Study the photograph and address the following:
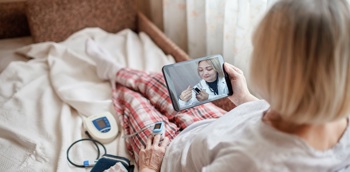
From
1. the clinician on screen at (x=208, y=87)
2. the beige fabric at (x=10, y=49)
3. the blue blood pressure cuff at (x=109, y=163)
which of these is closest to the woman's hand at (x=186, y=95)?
the clinician on screen at (x=208, y=87)

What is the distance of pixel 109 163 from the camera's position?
37.6 inches

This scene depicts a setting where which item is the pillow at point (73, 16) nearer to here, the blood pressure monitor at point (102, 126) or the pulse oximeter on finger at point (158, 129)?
the blood pressure monitor at point (102, 126)

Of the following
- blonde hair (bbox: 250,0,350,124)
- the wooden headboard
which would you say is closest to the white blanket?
the wooden headboard

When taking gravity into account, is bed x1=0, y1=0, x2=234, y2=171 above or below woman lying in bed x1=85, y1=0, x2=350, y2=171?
below

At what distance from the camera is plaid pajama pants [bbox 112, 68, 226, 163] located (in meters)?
1.02

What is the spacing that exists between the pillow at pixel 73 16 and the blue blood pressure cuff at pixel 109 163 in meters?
0.93

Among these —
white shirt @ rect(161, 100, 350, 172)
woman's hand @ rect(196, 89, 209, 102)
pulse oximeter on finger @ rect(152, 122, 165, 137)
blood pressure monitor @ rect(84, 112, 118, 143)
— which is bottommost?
blood pressure monitor @ rect(84, 112, 118, 143)

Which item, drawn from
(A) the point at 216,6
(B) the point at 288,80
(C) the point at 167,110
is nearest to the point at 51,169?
(C) the point at 167,110

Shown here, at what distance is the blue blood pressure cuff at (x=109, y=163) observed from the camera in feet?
3.10

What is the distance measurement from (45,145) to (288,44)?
85cm

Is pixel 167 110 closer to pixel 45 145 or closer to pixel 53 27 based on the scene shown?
pixel 45 145

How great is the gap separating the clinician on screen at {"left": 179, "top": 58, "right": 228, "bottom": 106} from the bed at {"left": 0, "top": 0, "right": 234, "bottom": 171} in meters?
0.27

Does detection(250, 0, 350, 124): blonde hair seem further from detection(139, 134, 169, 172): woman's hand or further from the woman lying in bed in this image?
detection(139, 134, 169, 172): woman's hand

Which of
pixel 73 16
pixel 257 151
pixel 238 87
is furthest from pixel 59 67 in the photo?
pixel 257 151
